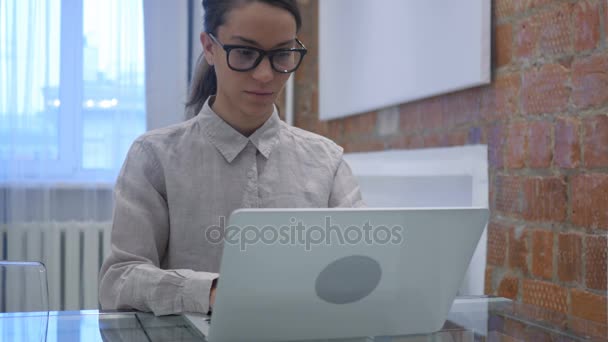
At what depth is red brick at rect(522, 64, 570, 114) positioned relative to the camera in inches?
62.5

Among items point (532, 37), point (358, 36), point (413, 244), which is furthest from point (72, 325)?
point (358, 36)

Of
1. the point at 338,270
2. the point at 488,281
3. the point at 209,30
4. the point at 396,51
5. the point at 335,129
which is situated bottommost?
the point at 488,281

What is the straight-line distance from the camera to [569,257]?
1.56 m

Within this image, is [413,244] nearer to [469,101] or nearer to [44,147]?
[469,101]

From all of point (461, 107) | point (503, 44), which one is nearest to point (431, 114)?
point (461, 107)

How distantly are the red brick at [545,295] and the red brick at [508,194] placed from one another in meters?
0.19

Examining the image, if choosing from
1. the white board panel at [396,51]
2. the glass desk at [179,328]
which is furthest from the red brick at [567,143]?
the glass desk at [179,328]

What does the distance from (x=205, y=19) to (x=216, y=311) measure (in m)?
0.80

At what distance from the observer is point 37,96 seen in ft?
10.5

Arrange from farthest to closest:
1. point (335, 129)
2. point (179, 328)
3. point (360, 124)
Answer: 1. point (335, 129)
2. point (360, 124)
3. point (179, 328)

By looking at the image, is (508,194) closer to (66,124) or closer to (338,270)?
(338,270)

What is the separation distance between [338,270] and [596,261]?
884 mm

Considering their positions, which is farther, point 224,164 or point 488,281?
point 488,281

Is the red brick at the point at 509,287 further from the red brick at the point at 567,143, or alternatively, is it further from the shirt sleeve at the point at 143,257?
the shirt sleeve at the point at 143,257
